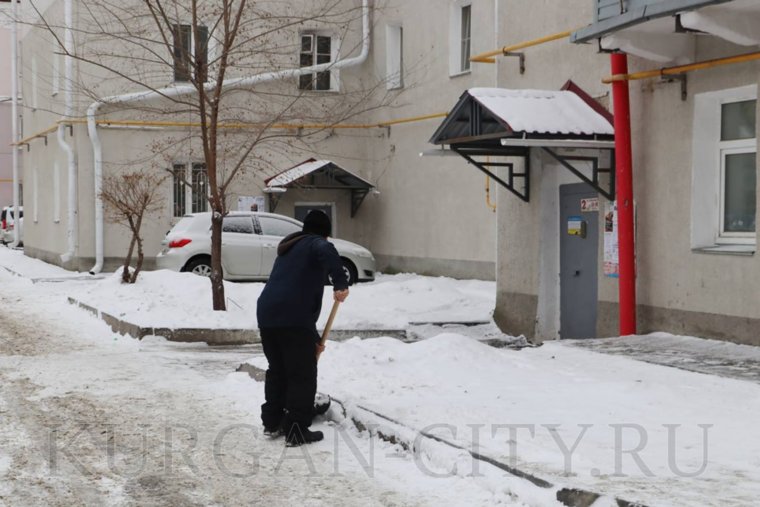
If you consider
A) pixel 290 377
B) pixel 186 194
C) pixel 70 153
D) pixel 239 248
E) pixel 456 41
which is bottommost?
pixel 290 377

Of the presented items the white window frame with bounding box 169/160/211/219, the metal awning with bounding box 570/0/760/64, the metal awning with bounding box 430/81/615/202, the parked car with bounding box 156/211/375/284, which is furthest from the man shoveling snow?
the white window frame with bounding box 169/160/211/219

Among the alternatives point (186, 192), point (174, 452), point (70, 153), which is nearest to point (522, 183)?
point (174, 452)

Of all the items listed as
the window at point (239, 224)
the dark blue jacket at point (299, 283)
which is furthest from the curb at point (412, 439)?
the window at point (239, 224)

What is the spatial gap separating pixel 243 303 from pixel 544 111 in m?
5.86

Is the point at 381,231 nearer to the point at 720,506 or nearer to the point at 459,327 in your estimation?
the point at 459,327

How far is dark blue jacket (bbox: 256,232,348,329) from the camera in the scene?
8.14 meters

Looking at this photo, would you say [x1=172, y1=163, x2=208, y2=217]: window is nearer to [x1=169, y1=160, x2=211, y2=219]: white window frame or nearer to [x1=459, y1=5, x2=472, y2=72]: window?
[x1=169, y1=160, x2=211, y2=219]: white window frame

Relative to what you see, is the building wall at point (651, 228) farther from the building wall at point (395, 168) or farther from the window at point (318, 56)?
the window at point (318, 56)

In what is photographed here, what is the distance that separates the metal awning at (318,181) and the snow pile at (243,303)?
638 centimetres

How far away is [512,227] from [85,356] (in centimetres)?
595

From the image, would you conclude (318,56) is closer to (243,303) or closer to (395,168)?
(395,168)

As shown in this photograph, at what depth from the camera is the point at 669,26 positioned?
37.8ft

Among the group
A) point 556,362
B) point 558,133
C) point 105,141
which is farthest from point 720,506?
point 105,141

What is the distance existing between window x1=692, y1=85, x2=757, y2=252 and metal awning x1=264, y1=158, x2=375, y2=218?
49.0ft
